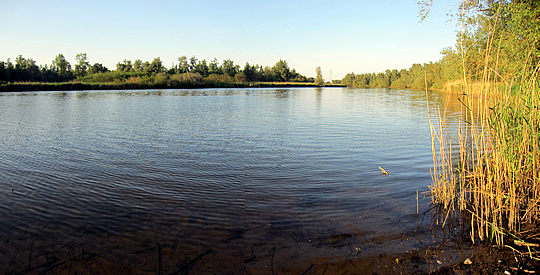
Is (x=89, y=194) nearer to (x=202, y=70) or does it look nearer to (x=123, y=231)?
(x=123, y=231)

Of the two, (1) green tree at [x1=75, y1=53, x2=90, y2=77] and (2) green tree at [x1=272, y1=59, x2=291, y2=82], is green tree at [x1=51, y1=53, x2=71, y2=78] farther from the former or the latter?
(2) green tree at [x1=272, y1=59, x2=291, y2=82]

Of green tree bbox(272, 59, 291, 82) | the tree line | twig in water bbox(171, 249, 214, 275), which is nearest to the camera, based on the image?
twig in water bbox(171, 249, 214, 275)

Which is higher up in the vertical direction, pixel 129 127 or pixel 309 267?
pixel 129 127

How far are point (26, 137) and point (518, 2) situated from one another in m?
15.8

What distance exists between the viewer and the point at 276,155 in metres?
8.82

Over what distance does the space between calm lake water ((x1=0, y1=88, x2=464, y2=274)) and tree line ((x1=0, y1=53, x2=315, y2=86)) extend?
192ft

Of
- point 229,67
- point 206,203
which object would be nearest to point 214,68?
point 229,67

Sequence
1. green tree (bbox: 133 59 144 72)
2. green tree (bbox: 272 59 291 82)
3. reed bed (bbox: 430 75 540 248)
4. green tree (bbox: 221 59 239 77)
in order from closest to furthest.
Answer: reed bed (bbox: 430 75 540 248) < green tree (bbox: 133 59 144 72) < green tree (bbox: 221 59 239 77) < green tree (bbox: 272 59 291 82)

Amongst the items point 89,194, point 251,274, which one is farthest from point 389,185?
point 89,194

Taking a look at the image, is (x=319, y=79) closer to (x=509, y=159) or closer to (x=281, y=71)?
(x=281, y=71)

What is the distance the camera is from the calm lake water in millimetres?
3732

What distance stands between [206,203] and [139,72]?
8273 cm

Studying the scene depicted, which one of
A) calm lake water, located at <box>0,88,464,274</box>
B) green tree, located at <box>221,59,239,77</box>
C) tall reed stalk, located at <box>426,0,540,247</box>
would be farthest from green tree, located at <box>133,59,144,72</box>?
tall reed stalk, located at <box>426,0,540,247</box>

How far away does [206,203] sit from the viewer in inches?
211
